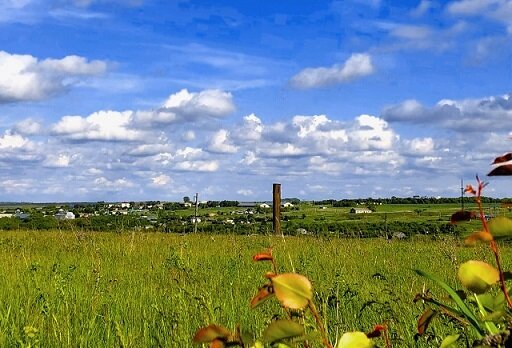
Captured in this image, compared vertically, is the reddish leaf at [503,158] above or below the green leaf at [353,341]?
above

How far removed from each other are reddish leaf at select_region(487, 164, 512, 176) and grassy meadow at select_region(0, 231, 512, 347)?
42cm

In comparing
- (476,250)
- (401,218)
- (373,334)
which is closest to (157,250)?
(476,250)

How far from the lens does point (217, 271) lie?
25.1 feet

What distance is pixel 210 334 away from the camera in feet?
3.05

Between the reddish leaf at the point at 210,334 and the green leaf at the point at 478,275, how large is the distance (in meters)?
0.40

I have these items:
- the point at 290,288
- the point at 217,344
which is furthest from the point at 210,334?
the point at 290,288

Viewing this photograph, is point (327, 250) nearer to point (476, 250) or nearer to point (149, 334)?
point (476, 250)

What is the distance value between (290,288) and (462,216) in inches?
12.5

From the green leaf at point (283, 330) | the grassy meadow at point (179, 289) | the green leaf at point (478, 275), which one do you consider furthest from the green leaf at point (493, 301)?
the green leaf at point (283, 330)

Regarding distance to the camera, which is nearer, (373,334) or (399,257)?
(373,334)

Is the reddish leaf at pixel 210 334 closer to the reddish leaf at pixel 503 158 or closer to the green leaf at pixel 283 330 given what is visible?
the green leaf at pixel 283 330

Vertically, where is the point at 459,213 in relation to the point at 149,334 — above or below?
above

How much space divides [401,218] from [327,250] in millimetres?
57538

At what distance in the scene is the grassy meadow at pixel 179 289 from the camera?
3758mm
